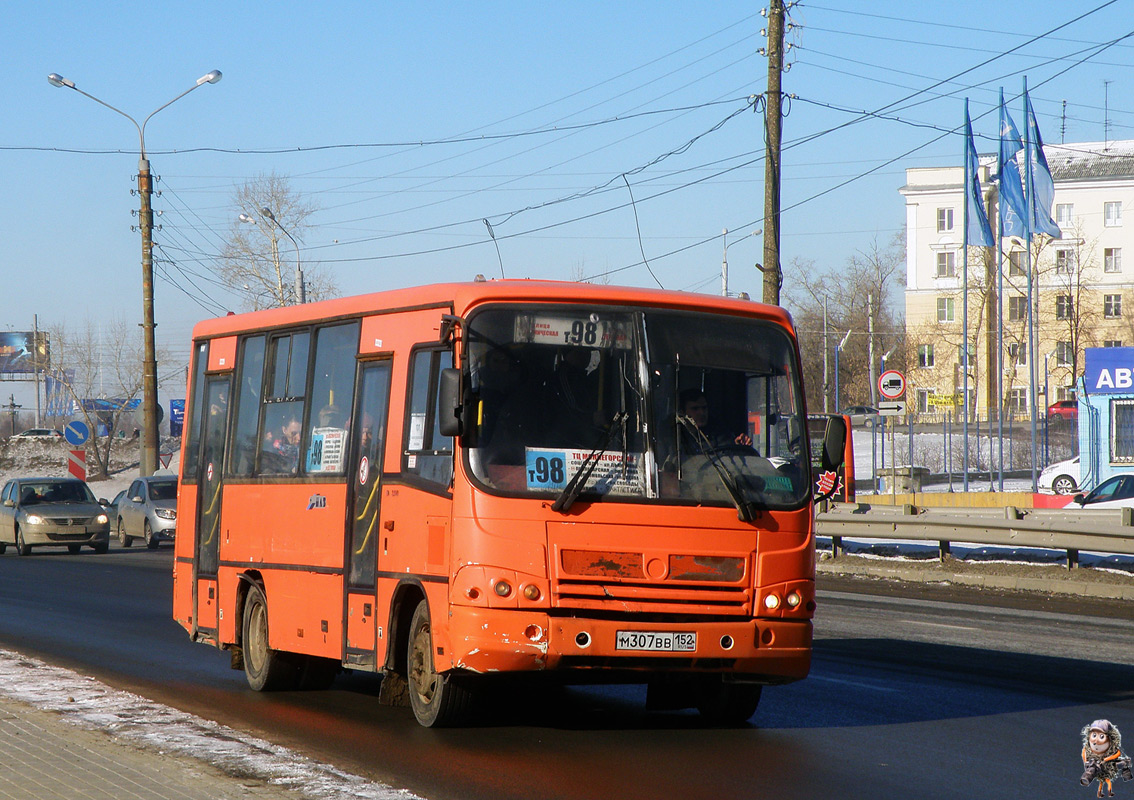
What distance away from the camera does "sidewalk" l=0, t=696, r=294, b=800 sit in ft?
22.2

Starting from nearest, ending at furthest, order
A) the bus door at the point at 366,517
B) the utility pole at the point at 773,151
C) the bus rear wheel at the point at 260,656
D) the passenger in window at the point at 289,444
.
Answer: the bus door at the point at 366,517, the passenger in window at the point at 289,444, the bus rear wheel at the point at 260,656, the utility pole at the point at 773,151

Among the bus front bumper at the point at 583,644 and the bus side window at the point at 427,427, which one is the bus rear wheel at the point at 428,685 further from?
the bus side window at the point at 427,427

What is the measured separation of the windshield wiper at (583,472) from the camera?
8.29 metres

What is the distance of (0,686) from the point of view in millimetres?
10641

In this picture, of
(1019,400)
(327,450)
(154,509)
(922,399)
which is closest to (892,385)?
(154,509)

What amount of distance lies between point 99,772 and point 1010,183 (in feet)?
133

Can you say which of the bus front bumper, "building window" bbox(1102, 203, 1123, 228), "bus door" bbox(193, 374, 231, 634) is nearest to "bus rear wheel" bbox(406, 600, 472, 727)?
the bus front bumper

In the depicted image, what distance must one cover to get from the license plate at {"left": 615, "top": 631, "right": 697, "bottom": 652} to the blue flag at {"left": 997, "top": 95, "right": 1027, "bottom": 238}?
3704cm

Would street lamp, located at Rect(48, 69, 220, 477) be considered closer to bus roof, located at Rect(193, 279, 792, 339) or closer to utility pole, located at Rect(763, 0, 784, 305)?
utility pole, located at Rect(763, 0, 784, 305)

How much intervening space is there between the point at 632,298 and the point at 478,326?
950mm

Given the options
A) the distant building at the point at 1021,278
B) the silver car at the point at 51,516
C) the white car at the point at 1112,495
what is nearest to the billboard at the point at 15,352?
the distant building at the point at 1021,278

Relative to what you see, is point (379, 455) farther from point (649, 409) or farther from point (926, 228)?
point (926, 228)

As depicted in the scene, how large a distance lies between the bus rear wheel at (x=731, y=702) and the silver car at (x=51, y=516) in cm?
2660

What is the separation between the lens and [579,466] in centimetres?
843
